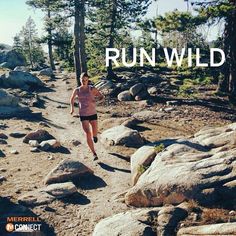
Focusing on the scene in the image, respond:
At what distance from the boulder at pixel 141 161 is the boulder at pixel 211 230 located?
284cm

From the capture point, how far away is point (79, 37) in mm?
26703

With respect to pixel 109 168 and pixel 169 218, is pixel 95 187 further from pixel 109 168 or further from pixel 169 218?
pixel 169 218

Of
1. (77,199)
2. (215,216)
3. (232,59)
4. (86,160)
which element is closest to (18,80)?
(232,59)

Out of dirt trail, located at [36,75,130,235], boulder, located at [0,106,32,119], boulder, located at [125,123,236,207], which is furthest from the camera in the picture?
boulder, located at [0,106,32,119]

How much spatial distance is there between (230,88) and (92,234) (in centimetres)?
1596

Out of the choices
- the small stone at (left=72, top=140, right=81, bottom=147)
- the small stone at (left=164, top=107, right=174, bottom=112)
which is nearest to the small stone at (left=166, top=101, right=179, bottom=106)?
the small stone at (left=164, top=107, right=174, bottom=112)

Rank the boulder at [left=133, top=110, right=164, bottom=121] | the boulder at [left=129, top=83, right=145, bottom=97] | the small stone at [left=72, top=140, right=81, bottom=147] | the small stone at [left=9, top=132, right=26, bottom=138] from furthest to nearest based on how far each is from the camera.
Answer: the boulder at [left=129, top=83, right=145, bottom=97]
the boulder at [left=133, top=110, right=164, bottom=121]
the small stone at [left=9, top=132, right=26, bottom=138]
the small stone at [left=72, top=140, right=81, bottom=147]

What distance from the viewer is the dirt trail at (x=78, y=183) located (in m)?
7.05

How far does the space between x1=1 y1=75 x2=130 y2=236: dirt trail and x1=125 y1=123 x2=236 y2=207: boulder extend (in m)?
0.68

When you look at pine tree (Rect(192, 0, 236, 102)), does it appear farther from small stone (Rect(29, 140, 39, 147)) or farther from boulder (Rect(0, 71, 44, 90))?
boulder (Rect(0, 71, 44, 90))

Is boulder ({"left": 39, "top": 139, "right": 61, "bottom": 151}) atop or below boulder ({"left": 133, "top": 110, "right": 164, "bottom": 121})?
below

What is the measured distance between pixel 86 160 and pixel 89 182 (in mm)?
1849

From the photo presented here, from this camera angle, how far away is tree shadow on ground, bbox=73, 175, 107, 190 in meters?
8.65

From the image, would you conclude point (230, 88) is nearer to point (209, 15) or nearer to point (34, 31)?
point (209, 15)
